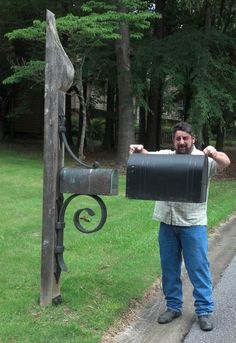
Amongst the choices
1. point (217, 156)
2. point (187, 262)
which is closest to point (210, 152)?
point (217, 156)

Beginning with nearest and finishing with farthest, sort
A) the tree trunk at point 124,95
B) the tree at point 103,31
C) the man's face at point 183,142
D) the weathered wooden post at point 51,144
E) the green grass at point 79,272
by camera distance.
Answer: the green grass at point 79,272
the man's face at point 183,142
the weathered wooden post at point 51,144
the tree at point 103,31
the tree trunk at point 124,95

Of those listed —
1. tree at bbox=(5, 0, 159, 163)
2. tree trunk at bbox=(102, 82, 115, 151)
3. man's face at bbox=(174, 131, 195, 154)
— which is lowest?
tree trunk at bbox=(102, 82, 115, 151)

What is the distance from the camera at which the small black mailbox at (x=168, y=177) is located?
179 inches

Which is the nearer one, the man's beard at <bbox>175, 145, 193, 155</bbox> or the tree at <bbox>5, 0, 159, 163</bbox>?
the man's beard at <bbox>175, 145, 193, 155</bbox>

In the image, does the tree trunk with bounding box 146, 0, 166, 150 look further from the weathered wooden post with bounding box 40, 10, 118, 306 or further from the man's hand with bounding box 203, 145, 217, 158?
the man's hand with bounding box 203, 145, 217, 158

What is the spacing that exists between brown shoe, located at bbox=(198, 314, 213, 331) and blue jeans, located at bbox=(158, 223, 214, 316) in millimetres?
42

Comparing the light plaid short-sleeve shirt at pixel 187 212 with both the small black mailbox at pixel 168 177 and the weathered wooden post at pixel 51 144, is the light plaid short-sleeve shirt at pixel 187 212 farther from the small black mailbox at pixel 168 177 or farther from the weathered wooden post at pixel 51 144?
the weathered wooden post at pixel 51 144

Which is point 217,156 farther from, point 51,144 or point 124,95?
point 124,95

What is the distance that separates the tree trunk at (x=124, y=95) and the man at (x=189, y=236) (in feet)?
43.5

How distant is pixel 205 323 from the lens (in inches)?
194

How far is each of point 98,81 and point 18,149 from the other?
4.33 m

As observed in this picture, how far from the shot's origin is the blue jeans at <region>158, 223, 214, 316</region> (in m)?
4.88

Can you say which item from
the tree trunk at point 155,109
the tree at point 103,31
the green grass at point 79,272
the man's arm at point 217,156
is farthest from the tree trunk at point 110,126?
the man's arm at point 217,156

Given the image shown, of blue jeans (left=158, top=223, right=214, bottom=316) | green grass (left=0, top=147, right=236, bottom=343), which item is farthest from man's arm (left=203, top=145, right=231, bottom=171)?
green grass (left=0, top=147, right=236, bottom=343)
